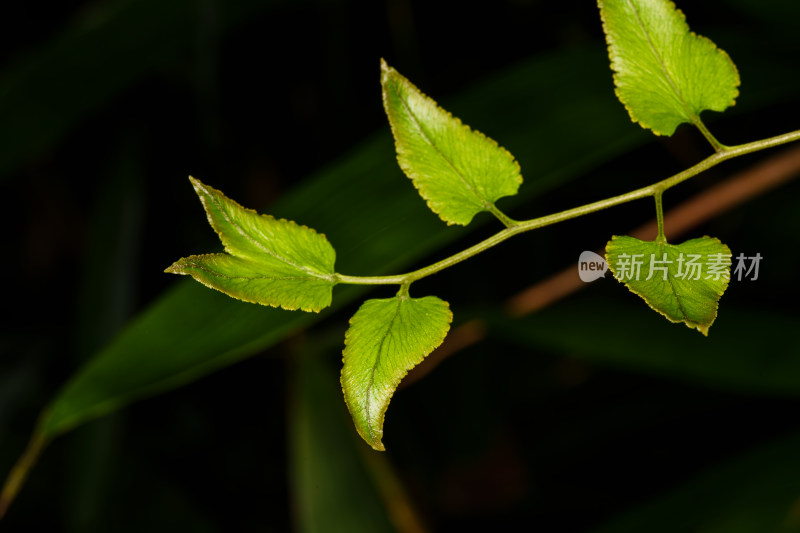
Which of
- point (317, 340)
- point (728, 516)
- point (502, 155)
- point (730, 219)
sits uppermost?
point (502, 155)

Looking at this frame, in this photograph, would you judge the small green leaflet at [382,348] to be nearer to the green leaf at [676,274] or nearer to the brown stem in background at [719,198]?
the green leaf at [676,274]

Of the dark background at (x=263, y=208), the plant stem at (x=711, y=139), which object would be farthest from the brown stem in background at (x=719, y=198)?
the plant stem at (x=711, y=139)

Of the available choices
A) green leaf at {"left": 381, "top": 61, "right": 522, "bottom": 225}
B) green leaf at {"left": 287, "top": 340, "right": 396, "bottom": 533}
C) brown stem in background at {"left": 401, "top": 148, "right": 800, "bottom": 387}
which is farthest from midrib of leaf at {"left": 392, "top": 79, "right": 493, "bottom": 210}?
green leaf at {"left": 287, "top": 340, "right": 396, "bottom": 533}

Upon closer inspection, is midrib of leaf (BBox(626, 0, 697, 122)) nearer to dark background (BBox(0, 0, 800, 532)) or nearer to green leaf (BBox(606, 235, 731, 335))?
green leaf (BBox(606, 235, 731, 335))

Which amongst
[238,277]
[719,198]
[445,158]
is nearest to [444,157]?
[445,158]

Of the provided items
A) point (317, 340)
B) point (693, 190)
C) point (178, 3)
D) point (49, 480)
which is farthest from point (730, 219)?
point (49, 480)

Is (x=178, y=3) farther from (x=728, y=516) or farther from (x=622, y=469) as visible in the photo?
(x=622, y=469)
